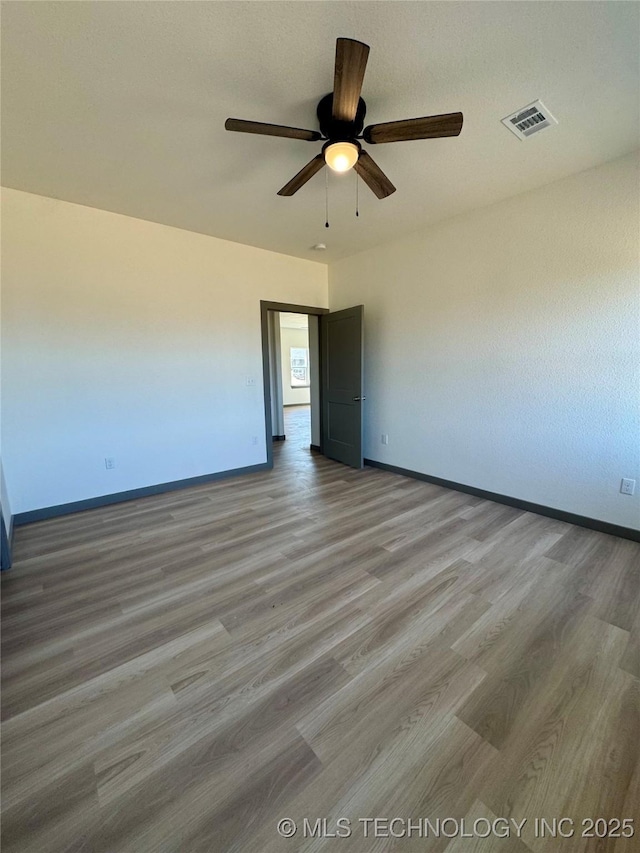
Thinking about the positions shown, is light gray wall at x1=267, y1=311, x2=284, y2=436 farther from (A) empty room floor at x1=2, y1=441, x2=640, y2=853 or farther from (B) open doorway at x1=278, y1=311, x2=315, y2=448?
(A) empty room floor at x1=2, y1=441, x2=640, y2=853

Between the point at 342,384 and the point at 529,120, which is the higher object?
the point at 529,120

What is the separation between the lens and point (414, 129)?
65.4 inches

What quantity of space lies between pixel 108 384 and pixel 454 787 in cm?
376

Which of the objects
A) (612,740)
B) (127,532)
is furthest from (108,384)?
(612,740)

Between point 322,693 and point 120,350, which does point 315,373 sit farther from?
point 322,693

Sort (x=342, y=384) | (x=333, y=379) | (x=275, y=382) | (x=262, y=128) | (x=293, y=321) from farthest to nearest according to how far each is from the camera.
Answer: (x=293, y=321), (x=275, y=382), (x=333, y=379), (x=342, y=384), (x=262, y=128)

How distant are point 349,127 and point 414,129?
338mm

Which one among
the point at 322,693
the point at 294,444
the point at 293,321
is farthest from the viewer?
the point at 293,321

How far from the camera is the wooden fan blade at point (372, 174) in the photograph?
1891 millimetres

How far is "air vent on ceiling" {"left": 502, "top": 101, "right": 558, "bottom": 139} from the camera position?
1919 mm

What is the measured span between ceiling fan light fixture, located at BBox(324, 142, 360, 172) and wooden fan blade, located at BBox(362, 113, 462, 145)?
3.6 inches

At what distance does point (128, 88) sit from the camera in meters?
1.76

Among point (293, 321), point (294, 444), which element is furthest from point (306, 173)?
point (293, 321)

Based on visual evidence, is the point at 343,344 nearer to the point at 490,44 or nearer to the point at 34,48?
the point at 490,44
